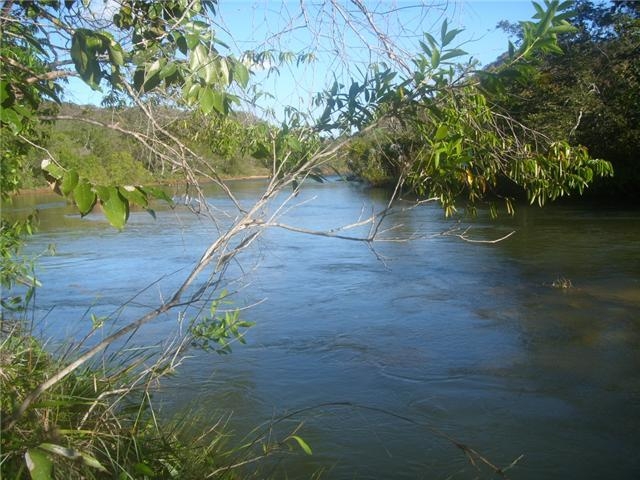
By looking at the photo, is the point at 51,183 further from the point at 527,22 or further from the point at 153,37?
the point at 527,22

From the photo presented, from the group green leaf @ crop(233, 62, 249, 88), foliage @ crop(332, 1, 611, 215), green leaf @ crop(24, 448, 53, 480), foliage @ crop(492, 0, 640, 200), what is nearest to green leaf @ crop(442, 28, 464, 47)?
foliage @ crop(332, 1, 611, 215)

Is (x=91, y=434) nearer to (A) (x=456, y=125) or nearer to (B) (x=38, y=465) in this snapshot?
(B) (x=38, y=465)

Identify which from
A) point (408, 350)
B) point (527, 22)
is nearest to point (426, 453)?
point (408, 350)

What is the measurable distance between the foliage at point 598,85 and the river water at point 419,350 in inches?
225

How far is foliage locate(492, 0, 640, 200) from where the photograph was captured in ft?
56.6

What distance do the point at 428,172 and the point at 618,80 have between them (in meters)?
17.1

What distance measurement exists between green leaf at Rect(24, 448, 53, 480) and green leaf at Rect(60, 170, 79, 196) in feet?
2.30

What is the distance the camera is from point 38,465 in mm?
1730

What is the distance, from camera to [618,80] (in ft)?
57.9

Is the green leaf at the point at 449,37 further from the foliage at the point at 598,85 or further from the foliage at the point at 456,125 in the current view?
the foliage at the point at 598,85

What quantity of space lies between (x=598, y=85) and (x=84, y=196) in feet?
61.7

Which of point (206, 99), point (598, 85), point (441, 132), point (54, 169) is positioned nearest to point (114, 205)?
point (54, 169)

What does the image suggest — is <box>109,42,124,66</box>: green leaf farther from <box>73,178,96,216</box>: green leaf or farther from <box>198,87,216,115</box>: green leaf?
<box>73,178,96,216</box>: green leaf

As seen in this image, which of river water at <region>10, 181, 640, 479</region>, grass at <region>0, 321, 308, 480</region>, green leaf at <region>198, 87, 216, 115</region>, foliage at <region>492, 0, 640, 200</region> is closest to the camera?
green leaf at <region>198, 87, 216, 115</region>
